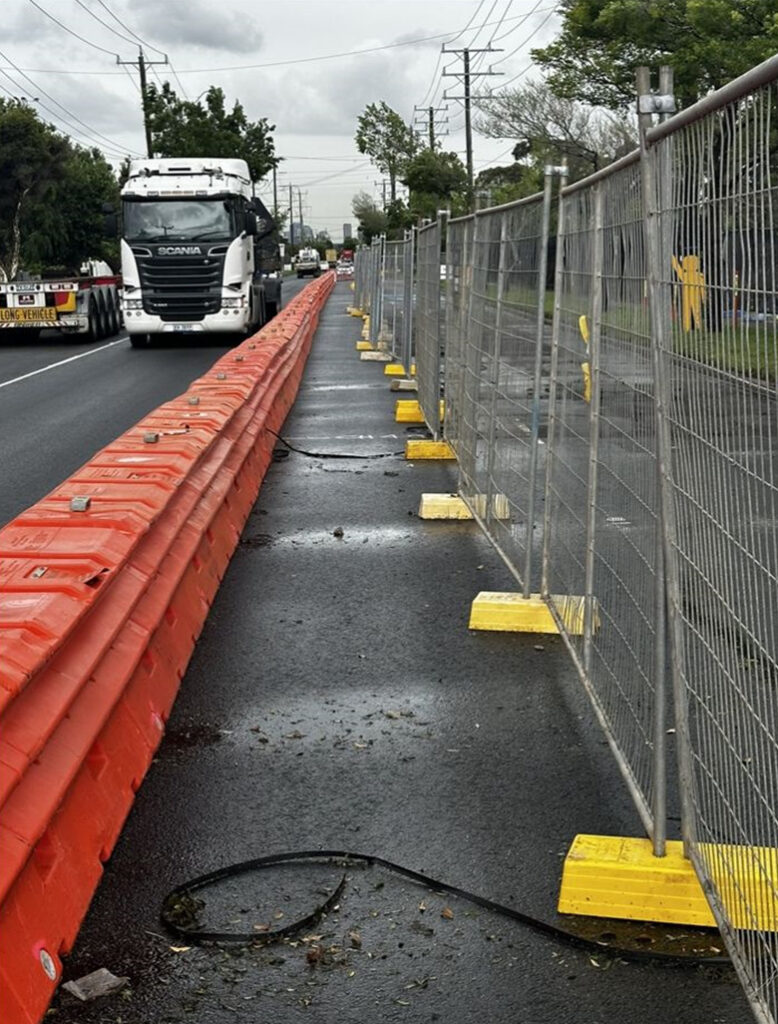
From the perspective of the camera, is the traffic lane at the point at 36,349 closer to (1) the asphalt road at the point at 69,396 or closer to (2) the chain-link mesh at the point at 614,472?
(1) the asphalt road at the point at 69,396

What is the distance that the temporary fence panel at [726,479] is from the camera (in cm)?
307

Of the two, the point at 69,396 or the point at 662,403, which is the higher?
the point at 662,403

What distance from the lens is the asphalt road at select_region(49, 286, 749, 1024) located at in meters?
3.85

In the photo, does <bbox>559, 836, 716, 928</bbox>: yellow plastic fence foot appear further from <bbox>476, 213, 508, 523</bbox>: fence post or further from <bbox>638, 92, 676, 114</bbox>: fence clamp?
→ <bbox>476, 213, 508, 523</bbox>: fence post

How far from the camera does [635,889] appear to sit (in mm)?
4277

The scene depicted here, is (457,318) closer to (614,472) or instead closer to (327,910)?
(614,472)

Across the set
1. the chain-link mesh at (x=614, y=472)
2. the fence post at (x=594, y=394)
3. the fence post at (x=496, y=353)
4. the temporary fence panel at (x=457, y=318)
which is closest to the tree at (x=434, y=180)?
the temporary fence panel at (x=457, y=318)

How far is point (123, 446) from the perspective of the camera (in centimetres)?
917

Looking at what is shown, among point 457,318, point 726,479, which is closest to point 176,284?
point 457,318

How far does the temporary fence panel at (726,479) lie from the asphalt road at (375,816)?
371 millimetres

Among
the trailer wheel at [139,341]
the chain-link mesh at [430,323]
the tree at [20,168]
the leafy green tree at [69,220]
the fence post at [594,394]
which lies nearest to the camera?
the fence post at [594,394]

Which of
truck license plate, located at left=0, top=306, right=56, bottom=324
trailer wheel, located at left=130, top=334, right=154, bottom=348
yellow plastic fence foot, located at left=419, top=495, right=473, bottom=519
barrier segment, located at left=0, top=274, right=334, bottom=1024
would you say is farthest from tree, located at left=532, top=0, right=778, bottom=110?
barrier segment, located at left=0, top=274, right=334, bottom=1024

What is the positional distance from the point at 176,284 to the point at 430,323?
1603 cm

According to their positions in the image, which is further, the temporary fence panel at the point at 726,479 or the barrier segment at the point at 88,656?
the barrier segment at the point at 88,656
